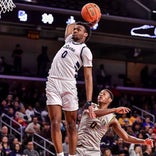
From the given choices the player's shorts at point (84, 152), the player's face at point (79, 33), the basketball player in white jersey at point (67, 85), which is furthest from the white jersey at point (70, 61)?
the player's shorts at point (84, 152)

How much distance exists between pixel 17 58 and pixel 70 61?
1571cm

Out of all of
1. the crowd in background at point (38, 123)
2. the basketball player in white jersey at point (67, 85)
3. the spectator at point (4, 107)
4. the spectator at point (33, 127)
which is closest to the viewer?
the basketball player in white jersey at point (67, 85)

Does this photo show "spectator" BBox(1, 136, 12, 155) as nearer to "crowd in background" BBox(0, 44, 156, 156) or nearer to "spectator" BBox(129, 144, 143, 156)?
"crowd in background" BBox(0, 44, 156, 156)

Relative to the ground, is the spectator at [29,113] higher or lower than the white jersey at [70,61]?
lower

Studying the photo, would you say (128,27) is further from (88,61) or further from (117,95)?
(88,61)

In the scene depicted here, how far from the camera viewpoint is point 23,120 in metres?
18.2

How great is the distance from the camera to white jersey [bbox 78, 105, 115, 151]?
8289 mm

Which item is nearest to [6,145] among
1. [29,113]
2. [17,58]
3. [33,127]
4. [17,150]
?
[17,150]

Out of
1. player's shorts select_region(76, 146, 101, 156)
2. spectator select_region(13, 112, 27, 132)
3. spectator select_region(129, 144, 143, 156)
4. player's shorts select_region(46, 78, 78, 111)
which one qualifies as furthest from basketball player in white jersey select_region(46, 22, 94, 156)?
spectator select_region(13, 112, 27, 132)

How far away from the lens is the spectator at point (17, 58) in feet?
75.9

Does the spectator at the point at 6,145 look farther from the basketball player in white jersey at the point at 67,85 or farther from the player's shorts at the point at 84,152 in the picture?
the basketball player in white jersey at the point at 67,85

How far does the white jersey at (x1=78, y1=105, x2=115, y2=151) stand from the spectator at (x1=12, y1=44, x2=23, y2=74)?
49.1 feet

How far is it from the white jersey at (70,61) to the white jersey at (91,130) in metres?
0.95

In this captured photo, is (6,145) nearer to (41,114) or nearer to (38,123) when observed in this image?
(38,123)
